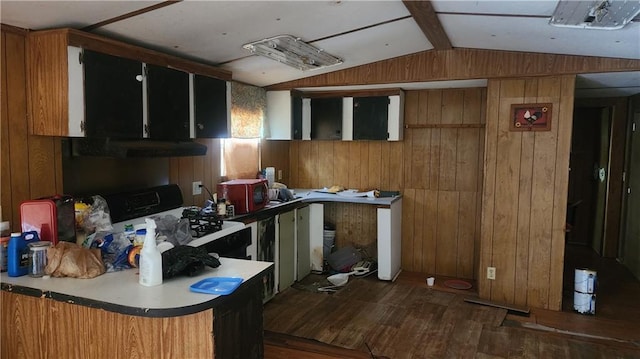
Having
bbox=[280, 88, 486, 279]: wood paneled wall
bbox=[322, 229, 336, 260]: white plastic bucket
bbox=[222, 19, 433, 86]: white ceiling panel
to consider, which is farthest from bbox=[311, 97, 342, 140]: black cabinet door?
bbox=[322, 229, 336, 260]: white plastic bucket

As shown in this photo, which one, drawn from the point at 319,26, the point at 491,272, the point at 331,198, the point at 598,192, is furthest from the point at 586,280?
the point at 319,26

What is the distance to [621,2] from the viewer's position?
221 cm

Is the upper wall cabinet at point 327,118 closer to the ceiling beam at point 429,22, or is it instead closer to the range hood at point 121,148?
the ceiling beam at point 429,22

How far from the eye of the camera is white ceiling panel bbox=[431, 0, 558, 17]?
2.39 metres

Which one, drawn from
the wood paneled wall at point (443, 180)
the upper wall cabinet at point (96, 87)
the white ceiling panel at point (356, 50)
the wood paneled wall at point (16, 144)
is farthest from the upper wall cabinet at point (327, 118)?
the wood paneled wall at point (16, 144)

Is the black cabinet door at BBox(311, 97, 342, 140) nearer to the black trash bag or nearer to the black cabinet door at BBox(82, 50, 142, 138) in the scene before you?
the black cabinet door at BBox(82, 50, 142, 138)

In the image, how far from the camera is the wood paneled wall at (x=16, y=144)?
2223 mm

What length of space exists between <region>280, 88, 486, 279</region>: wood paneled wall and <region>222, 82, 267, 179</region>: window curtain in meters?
1.01

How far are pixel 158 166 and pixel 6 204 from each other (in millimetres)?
1113

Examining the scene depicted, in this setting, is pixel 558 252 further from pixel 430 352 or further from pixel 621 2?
pixel 621 2

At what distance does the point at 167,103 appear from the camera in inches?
115

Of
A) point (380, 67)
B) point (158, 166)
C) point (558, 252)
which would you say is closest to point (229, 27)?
point (158, 166)

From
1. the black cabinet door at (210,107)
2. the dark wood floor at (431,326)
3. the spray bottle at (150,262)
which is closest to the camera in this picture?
the spray bottle at (150,262)

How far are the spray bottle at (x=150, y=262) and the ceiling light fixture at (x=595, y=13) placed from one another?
2.35 meters
